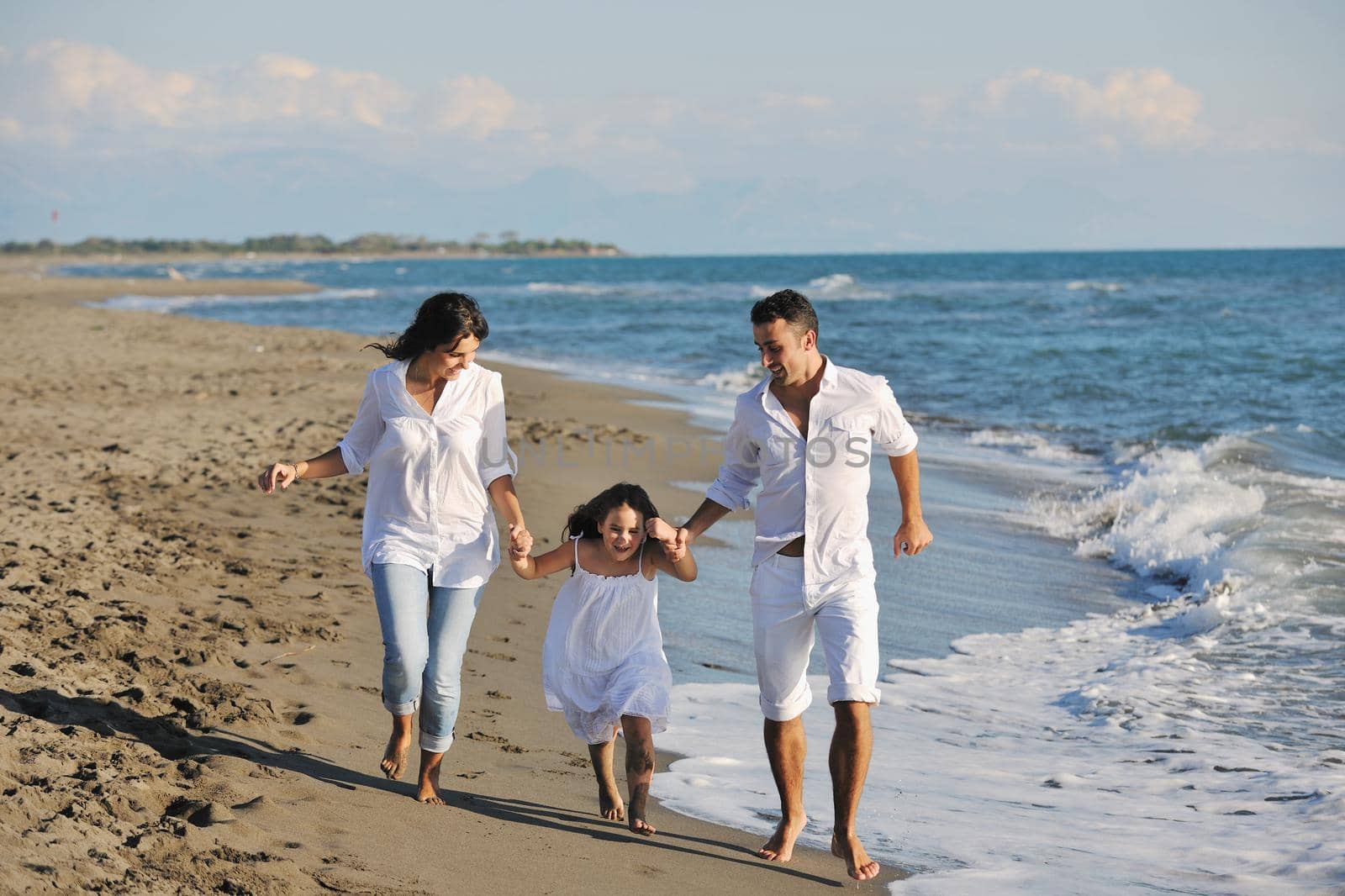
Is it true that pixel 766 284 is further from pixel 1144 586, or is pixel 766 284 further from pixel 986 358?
pixel 1144 586

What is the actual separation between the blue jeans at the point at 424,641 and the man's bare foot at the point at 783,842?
3.82 ft

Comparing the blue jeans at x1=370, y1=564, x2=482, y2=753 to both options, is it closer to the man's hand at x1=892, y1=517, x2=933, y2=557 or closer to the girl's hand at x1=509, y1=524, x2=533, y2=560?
the girl's hand at x1=509, y1=524, x2=533, y2=560

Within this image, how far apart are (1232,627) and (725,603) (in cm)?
304

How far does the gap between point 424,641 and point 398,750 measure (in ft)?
1.60

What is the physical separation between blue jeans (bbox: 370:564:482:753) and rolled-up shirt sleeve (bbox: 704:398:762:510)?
3.03 feet

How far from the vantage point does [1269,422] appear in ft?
54.4

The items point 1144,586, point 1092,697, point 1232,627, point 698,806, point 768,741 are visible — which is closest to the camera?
point 768,741

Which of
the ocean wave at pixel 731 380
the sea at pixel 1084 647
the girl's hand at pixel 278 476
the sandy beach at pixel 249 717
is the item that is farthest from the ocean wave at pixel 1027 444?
the girl's hand at pixel 278 476

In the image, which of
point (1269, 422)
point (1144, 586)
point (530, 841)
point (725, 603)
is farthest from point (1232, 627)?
point (1269, 422)

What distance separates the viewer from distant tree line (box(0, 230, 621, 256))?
129 m

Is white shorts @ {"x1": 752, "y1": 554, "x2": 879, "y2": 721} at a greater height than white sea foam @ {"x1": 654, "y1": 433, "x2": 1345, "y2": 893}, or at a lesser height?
greater

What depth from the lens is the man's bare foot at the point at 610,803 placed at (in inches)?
168

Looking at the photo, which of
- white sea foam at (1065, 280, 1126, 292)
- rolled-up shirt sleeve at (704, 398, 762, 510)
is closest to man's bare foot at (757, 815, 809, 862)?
rolled-up shirt sleeve at (704, 398, 762, 510)

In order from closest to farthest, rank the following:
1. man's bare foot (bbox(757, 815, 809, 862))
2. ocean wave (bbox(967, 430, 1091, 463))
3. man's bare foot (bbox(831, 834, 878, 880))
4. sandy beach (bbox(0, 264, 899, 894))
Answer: sandy beach (bbox(0, 264, 899, 894))
man's bare foot (bbox(831, 834, 878, 880))
man's bare foot (bbox(757, 815, 809, 862))
ocean wave (bbox(967, 430, 1091, 463))
